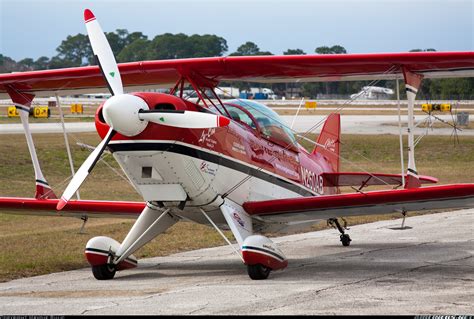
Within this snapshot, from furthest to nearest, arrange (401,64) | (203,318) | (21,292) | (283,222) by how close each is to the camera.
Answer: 1. (283,222)
2. (401,64)
3. (21,292)
4. (203,318)

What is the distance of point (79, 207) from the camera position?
46.0 ft

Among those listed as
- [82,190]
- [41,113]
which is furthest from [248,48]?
[82,190]

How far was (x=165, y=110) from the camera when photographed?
11.2m

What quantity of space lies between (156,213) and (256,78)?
271 cm

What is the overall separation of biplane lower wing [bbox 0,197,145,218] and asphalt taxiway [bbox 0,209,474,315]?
86 cm

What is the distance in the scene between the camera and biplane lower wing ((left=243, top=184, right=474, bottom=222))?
471 inches

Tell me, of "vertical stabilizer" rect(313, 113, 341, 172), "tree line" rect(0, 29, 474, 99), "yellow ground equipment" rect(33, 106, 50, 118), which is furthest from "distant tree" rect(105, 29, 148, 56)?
"vertical stabilizer" rect(313, 113, 341, 172)

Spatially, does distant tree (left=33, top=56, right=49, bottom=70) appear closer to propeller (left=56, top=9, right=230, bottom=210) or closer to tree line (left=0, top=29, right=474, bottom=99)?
tree line (left=0, top=29, right=474, bottom=99)

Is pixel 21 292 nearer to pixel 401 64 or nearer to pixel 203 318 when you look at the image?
pixel 203 318

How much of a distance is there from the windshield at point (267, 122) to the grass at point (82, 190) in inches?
40.8

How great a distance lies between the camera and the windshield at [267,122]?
44.4 feet

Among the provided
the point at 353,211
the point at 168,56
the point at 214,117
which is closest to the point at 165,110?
the point at 214,117

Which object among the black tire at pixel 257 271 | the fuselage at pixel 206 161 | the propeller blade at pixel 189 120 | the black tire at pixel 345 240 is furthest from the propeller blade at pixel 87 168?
the black tire at pixel 345 240

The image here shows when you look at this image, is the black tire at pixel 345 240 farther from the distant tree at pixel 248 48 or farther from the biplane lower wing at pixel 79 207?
the distant tree at pixel 248 48
